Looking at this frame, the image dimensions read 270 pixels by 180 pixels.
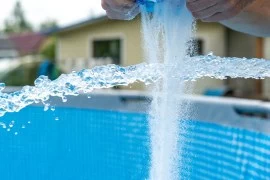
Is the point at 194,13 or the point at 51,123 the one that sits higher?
the point at 194,13

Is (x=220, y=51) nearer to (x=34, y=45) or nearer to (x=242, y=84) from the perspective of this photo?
(x=242, y=84)

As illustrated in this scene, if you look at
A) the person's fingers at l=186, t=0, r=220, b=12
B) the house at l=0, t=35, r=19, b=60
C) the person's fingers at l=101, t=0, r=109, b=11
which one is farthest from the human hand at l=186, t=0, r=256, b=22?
the house at l=0, t=35, r=19, b=60

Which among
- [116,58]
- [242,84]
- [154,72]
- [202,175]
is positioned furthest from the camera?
[116,58]

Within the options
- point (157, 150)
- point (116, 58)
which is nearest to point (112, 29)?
point (116, 58)

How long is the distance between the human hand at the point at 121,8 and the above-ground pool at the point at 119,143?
1.24 meters

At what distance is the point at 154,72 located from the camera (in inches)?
78.3

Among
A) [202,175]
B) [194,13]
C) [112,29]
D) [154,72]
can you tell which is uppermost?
[112,29]

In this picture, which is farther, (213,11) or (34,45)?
(34,45)

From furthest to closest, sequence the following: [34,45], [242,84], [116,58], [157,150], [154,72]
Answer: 1. [34,45]
2. [116,58]
3. [242,84]
4. [157,150]
5. [154,72]

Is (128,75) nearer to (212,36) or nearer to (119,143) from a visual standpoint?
(119,143)

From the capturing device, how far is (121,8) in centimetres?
179

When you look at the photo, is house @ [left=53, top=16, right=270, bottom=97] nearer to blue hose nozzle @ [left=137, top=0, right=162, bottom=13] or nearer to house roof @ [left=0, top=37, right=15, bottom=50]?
blue hose nozzle @ [left=137, top=0, right=162, bottom=13]

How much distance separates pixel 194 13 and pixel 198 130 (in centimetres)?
180

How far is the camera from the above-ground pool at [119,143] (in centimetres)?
311
